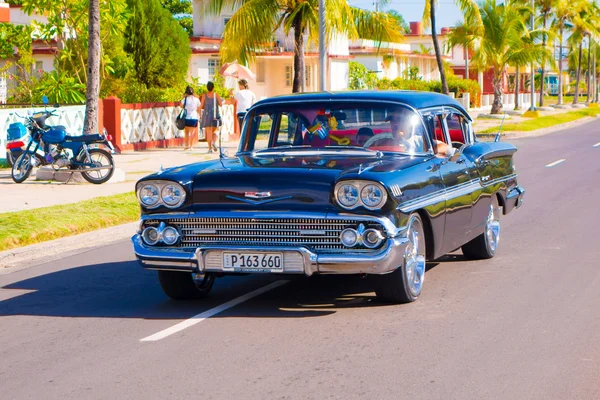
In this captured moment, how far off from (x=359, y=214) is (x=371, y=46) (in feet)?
205

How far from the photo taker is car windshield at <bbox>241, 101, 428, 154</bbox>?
8.86 metres

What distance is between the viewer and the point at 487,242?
1030 centimetres

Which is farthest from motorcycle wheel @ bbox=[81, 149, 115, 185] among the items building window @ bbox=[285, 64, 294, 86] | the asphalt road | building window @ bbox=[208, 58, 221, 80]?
building window @ bbox=[285, 64, 294, 86]

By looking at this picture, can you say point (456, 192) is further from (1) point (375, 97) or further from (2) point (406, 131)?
(1) point (375, 97)

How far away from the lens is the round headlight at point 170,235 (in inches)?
311

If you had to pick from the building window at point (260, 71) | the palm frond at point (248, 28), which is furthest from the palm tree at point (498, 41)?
the palm frond at point (248, 28)

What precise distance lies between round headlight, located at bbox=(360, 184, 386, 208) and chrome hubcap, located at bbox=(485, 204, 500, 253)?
2964mm

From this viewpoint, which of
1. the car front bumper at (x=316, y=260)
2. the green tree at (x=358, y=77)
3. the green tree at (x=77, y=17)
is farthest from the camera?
the green tree at (x=358, y=77)

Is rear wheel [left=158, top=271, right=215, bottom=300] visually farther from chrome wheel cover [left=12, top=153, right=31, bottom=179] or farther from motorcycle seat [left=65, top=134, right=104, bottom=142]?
chrome wheel cover [left=12, top=153, right=31, bottom=179]

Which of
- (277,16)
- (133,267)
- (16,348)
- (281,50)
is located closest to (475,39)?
(281,50)

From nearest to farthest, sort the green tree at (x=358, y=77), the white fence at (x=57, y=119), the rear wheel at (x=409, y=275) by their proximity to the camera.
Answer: the rear wheel at (x=409, y=275) → the white fence at (x=57, y=119) → the green tree at (x=358, y=77)

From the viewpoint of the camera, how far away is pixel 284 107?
9352 mm

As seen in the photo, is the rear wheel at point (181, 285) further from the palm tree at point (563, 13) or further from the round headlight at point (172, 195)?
the palm tree at point (563, 13)

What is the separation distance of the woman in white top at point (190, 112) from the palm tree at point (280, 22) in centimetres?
287
